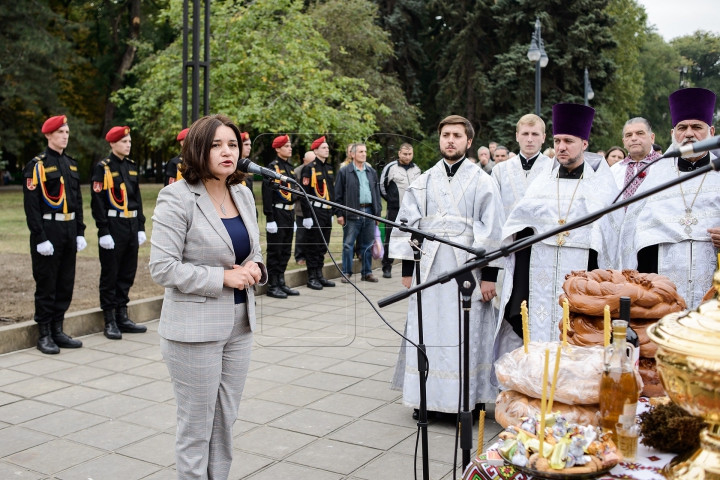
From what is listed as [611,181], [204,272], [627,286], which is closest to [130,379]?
[204,272]

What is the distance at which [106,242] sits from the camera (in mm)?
7656

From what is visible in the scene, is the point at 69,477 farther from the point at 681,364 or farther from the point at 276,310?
the point at 276,310

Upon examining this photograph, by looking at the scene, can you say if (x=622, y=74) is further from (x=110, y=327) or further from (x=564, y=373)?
(x=564, y=373)

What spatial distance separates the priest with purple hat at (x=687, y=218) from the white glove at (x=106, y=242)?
17.1 ft

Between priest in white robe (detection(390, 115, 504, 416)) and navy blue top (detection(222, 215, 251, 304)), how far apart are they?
179 cm

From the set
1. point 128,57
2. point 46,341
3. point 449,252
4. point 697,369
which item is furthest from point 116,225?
point 128,57

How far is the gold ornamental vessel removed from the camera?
1.63 meters

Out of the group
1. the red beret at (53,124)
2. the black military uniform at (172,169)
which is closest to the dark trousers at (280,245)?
the black military uniform at (172,169)

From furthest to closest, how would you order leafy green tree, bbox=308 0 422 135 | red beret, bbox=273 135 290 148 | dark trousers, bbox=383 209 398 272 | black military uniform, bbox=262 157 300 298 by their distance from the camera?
leafy green tree, bbox=308 0 422 135
black military uniform, bbox=262 157 300 298
red beret, bbox=273 135 290 148
dark trousers, bbox=383 209 398 272

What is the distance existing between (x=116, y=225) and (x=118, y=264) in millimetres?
413

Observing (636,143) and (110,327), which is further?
(110,327)

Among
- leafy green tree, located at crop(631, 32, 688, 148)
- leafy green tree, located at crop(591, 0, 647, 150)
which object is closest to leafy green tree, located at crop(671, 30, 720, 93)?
leafy green tree, located at crop(631, 32, 688, 148)

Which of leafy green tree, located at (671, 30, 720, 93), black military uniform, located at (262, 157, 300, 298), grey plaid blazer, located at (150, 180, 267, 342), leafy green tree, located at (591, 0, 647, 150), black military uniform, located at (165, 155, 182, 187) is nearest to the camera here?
grey plaid blazer, located at (150, 180, 267, 342)

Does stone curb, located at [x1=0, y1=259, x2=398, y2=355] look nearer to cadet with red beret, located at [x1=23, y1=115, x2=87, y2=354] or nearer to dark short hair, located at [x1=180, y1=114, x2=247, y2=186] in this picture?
cadet with red beret, located at [x1=23, y1=115, x2=87, y2=354]
